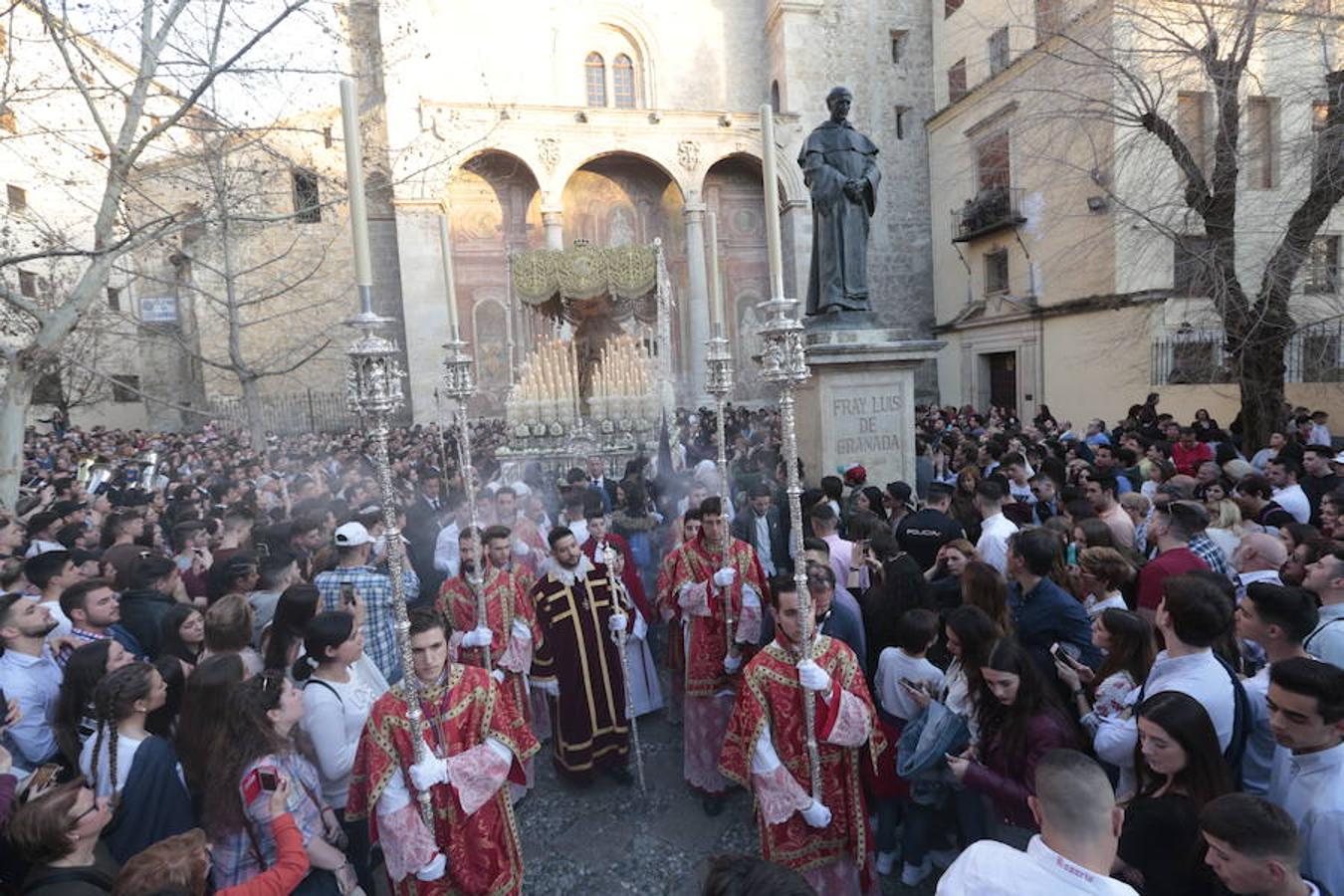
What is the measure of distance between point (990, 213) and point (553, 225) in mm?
12876

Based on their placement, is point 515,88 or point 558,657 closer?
point 558,657

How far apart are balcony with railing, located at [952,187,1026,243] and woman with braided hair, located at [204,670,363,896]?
21471mm

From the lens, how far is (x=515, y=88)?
2416 centimetres

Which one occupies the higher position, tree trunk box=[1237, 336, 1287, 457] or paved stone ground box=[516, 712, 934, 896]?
tree trunk box=[1237, 336, 1287, 457]

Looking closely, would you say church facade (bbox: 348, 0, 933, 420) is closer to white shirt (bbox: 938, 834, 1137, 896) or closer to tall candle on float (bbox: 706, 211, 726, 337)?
tall candle on float (bbox: 706, 211, 726, 337)

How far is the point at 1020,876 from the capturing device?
1795 mm

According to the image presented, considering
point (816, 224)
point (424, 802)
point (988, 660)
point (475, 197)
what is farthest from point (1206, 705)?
point (475, 197)

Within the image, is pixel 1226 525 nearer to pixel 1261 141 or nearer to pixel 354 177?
pixel 354 177

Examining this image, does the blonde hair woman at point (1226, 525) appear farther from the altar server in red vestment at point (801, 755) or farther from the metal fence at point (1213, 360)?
the metal fence at point (1213, 360)

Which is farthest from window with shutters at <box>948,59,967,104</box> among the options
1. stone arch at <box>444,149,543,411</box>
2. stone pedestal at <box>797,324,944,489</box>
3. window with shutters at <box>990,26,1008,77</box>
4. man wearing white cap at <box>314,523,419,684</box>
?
man wearing white cap at <box>314,523,419,684</box>

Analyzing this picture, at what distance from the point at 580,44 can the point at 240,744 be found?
26454 mm

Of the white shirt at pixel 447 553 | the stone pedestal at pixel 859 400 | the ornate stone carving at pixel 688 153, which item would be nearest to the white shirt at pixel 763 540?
the stone pedestal at pixel 859 400

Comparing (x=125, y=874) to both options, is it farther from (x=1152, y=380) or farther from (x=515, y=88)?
(x=515, y=88)

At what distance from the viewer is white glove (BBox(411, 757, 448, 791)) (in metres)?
2.77
